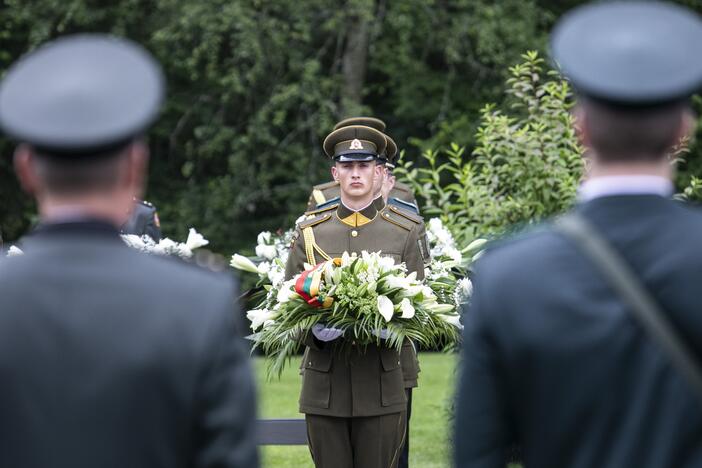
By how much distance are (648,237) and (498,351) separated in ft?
1.38

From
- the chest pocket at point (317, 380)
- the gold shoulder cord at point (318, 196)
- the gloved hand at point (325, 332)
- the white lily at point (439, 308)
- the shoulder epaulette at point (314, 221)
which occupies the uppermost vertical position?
the gold shoulder cord at point (318, 196)

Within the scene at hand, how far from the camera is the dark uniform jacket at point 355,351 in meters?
7.27

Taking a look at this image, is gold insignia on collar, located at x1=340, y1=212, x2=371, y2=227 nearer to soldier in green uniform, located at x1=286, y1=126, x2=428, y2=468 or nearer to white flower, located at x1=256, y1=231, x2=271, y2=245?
soldier in green uniform, located at x1=286, y1=126, x2=428, y2=468

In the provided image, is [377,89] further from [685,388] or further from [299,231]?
[685,388]

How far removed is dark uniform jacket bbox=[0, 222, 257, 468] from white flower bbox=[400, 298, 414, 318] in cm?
400

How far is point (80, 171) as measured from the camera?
2936 mm

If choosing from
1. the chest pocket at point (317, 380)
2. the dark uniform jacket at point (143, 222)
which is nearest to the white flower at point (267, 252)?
the chest pocket at point (317, 380)

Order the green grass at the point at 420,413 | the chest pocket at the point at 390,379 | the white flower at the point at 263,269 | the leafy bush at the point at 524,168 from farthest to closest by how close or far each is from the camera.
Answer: the green grass at the point at 420,413
the leafy bush at the point at 524,168
the white flower at the point at 263,269
the chest pocket at the point at 390,379

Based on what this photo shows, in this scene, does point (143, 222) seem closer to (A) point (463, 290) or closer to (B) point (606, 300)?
(A) point (463, 290)

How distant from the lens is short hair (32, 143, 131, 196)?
9.62 feet

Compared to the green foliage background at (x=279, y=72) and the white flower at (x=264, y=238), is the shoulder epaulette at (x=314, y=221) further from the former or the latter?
the green foliage background at (x=279, y=72)

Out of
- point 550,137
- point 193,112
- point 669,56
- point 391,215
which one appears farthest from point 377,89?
point 669,56

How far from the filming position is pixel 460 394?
10.5 feet

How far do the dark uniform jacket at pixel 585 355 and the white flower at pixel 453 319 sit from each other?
13.4ft
